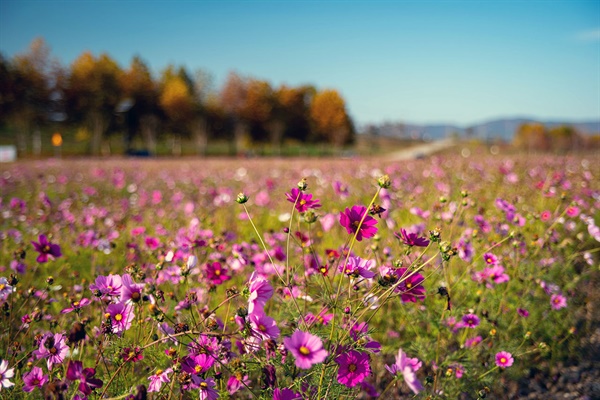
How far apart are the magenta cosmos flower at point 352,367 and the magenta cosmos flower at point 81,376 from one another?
0.69 m

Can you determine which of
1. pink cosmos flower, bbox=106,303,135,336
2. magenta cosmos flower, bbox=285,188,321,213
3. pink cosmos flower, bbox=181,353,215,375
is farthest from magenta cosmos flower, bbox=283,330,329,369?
pink cosmos flower, bbox=106,303,135,336

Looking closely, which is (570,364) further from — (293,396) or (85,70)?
(85,70)

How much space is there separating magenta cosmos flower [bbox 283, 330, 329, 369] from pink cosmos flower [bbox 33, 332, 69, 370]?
2.66 feet

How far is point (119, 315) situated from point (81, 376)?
0.35 m

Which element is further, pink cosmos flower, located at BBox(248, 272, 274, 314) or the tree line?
the tree line

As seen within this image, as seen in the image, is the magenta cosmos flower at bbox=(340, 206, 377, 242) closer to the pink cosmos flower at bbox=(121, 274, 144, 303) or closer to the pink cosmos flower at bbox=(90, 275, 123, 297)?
the pink cosmos flower at bbox=(121, 274, 144, 303)

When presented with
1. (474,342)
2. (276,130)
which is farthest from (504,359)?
(276,130)

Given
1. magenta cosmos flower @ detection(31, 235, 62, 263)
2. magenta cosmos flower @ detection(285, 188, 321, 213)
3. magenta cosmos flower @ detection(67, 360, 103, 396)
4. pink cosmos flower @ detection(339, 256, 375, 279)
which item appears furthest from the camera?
magenta cosmos flower @ detection(31, 235, 62, 263)

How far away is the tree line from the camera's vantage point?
3122 centimetres

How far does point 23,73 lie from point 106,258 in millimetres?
34693

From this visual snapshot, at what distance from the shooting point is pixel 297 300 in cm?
192

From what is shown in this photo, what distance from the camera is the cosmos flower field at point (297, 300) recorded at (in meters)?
1.26

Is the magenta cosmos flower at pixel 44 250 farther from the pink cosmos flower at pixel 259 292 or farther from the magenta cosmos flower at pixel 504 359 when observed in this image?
the magenta cosmos flower at pixel 504 359

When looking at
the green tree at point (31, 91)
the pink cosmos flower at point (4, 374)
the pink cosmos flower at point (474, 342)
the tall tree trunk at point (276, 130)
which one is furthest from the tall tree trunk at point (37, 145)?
the pink cosmos flower at point (474, 342)
